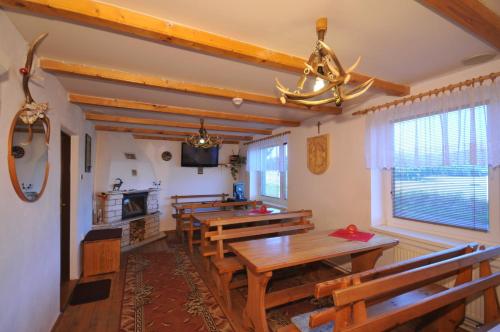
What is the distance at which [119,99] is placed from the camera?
113 inches

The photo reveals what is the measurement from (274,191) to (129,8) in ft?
14.2

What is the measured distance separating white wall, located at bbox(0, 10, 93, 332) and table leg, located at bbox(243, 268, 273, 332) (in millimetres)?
1519

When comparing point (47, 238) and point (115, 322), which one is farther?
point (115, 322)

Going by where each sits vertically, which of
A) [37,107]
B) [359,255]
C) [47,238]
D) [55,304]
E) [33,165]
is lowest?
[55,304]

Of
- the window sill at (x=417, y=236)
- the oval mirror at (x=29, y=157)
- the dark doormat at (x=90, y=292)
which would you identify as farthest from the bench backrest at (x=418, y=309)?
the dark doormat at (x=90, y=292)

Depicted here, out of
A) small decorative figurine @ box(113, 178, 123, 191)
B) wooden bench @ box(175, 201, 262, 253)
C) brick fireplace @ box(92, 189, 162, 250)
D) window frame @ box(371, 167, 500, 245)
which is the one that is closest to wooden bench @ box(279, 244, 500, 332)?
window frame @ box(371, 167, 500, 245)

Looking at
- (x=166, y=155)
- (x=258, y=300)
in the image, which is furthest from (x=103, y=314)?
(x=166, y=155)

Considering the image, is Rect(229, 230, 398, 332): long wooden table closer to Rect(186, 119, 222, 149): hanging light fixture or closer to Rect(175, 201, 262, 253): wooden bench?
Rect(186, 119, 222, 149): hanging light fixture

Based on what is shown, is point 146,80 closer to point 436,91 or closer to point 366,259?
point 436,91

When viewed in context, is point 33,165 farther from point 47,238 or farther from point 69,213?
point 69,213

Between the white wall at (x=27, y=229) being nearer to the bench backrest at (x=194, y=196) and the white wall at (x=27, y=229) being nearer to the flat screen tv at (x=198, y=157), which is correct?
the flat screen tv at (x=198, y=157)

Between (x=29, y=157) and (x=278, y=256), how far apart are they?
1886 mm

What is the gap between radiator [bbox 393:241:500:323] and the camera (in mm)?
1926

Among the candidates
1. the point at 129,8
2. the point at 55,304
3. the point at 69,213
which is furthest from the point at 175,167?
the point at 129,8
